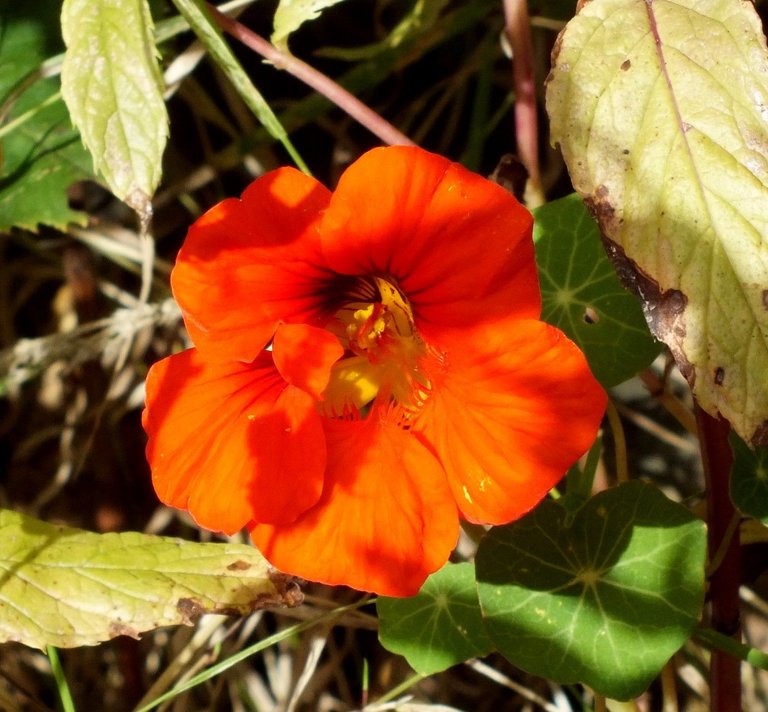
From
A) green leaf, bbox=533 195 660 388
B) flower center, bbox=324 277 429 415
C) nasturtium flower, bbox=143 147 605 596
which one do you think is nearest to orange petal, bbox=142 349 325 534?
nasturtium flower, bbox=143 147 605 596

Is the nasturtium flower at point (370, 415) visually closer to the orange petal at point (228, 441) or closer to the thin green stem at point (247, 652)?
the orange petal at point (228, 441)

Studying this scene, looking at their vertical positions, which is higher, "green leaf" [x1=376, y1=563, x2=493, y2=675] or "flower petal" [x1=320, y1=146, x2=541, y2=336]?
"flower petal" [x1=320, y1=146, x2=541, y2=336]

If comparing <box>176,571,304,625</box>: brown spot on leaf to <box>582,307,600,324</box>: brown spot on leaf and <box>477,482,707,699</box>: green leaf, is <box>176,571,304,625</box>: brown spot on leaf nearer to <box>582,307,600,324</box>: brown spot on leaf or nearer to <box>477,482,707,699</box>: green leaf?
<box>477,482,707,699</box>: green leaf

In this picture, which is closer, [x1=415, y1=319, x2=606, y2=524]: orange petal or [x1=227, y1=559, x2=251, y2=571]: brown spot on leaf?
[x1=415, y1=319, x2=606, y2=524]: orange petal

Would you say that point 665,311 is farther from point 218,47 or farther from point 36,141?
point 36,141

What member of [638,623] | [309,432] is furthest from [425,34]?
[638,623]

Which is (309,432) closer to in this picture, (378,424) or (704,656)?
(378,424)
